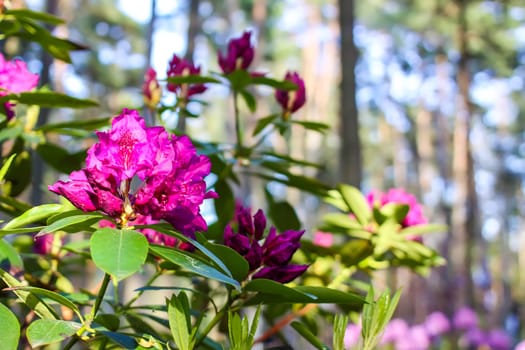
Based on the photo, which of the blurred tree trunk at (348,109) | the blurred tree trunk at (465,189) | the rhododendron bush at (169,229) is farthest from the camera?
the blurred tree trunk at (465,189)

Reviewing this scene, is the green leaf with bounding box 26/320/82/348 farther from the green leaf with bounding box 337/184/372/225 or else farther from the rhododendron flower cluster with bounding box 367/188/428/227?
the rhododendron flower cluster with bounding box 367/188/428/227

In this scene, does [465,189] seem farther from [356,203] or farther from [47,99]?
[47,99]

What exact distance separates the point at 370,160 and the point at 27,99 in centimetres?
3288

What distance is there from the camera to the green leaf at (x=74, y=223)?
0.72m

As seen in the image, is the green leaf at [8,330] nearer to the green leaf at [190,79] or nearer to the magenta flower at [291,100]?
the green leaf at [190,79]

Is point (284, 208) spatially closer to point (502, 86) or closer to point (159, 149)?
point (159, 149)

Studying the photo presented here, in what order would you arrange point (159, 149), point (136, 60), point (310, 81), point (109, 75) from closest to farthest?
point (159, 149)
point (310, 81)
point (109, 75)
point (136, 60)

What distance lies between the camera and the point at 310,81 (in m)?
21.0

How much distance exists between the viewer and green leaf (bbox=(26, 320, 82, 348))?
752mm

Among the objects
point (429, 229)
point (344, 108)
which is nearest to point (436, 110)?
point (344, 108)

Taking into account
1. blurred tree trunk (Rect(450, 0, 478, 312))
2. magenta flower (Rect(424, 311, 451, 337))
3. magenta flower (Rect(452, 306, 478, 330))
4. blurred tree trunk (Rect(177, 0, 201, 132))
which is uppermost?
blurred tree trunk (Rect(177, 0, 201, 132))

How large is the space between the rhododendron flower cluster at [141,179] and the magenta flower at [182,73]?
63cm

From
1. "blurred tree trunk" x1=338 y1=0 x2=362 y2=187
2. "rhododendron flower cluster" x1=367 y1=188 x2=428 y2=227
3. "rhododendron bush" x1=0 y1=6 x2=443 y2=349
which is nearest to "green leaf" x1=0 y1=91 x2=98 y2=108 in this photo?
"rhododendron bush" x1=0 y1=6 x2=443 y2=349

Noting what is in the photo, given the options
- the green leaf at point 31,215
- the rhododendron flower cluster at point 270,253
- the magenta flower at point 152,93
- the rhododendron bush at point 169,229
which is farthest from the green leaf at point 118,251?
the magenta flower at point 152,93
